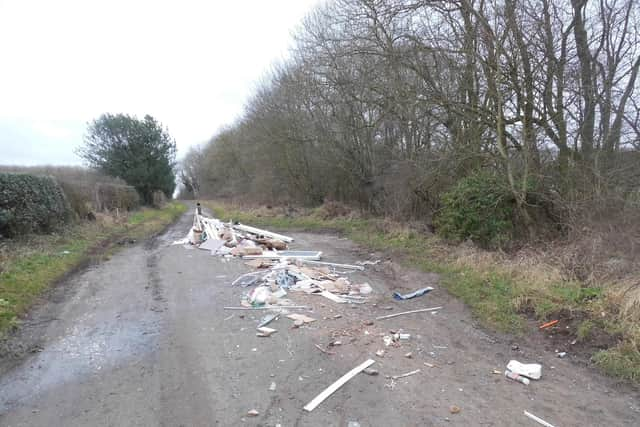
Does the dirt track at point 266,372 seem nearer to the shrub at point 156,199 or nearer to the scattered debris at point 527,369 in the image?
the scattered debris at point 527,369

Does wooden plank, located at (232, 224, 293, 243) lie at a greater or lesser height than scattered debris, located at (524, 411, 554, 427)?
greater

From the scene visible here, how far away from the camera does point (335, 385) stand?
3455mm

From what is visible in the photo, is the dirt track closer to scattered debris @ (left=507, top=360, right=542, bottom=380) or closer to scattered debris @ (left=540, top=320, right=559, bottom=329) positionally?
scattered debris @ (left=507, top=360, right=542, bottom=380)

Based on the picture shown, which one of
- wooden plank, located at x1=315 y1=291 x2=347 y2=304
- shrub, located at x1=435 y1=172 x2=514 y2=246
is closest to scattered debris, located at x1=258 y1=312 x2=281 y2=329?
wooden plank, located at x1=315 y1=291 x2=347 y2=304

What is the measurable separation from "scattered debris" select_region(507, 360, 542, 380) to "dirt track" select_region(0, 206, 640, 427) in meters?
0.07

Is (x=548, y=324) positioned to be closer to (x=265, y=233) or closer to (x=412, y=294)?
(x=412, y=294)

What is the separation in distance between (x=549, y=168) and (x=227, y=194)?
36.3m

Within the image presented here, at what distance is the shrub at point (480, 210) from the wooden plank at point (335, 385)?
582 centimetres

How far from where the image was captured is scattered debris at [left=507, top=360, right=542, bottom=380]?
3.57 metres

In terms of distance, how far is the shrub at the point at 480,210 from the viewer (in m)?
8.46

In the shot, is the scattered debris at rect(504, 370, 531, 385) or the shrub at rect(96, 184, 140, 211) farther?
the shrub at rect(96, 184, 140, 211)

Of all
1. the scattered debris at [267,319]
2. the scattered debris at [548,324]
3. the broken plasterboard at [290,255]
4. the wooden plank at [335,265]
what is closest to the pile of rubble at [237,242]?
the broken plasterboard at [290,255]

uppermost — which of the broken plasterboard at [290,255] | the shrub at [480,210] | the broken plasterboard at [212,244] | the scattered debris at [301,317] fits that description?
the shrub at [480,210]

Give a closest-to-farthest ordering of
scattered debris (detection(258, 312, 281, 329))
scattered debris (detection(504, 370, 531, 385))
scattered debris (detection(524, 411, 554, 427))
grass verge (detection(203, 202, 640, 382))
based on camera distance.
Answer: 1. scattered debris (detection(524, 411, 554, 427))
2. scattered debris (detection(504, 370, 531, 385))
3. grass verge (detection(203, 202, 640, 382))
4. scattered debris (detection(258, 312, 281, 329))
